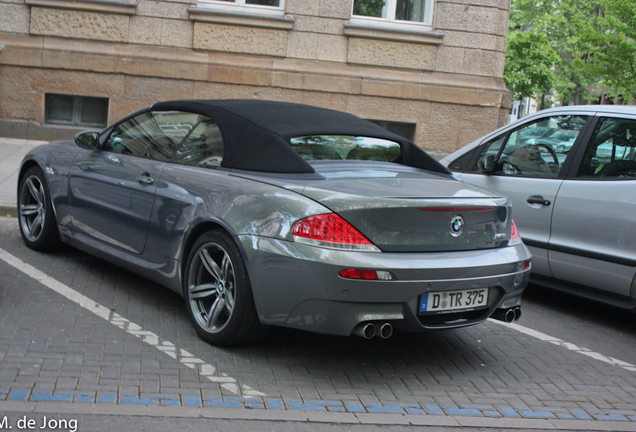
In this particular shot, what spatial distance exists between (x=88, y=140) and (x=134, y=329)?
6.55ft

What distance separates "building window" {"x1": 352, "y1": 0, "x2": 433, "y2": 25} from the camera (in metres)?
14.0

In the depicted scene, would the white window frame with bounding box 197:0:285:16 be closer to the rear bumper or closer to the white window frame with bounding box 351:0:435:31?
the white window frame with bounding box 351:0:435:31

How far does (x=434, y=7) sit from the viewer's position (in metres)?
13.9

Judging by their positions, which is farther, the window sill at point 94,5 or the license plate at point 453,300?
the window sill at point 94,5

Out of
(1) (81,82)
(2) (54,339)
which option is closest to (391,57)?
(1) (81,82)

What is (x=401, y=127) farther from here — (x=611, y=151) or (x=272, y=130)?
(x=272, y=130)

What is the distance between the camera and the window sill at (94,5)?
12.7 metres

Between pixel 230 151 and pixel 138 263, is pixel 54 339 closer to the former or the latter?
pixel 138 263

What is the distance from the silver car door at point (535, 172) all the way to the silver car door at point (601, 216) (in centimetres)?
11

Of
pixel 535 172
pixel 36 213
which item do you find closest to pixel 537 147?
pixel 535 172

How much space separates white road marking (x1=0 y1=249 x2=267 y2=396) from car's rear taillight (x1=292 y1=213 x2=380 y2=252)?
2.68ft

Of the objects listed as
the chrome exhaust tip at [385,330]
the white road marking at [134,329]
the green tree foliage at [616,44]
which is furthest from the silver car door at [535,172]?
the green tree foliage at [616,44]

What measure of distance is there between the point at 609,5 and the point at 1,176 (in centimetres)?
1932

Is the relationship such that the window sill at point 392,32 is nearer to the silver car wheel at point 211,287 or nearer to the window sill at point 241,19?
the window sill at point 241,19
